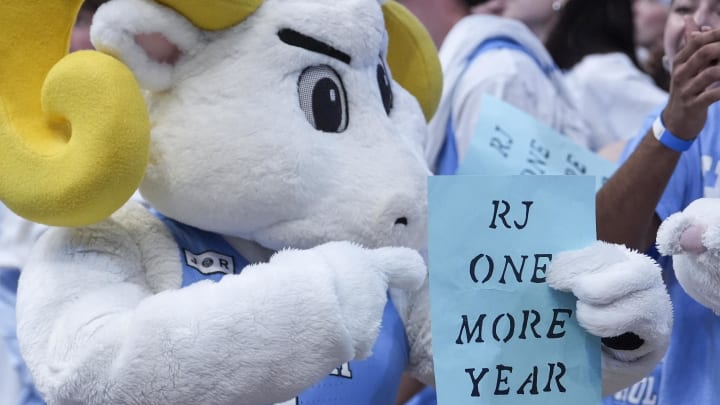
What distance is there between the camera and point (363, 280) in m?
1.14

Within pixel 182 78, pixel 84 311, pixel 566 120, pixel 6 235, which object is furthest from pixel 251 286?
pixel 566 120

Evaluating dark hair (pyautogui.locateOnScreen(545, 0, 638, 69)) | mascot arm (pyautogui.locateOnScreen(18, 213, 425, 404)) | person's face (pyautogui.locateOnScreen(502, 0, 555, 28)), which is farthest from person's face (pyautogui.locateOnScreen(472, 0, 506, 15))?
mascot arm (pyautogui.locateOnScreen(18, 213, 425, 404))

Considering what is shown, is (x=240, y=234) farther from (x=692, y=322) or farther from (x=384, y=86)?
(x=692, y=322)

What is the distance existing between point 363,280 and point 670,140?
599mm

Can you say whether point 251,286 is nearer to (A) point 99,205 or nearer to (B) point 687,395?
(A) point 99,205

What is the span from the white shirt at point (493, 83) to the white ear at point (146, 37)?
3.06 feet

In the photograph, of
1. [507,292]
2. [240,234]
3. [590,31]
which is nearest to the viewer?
[507,292]

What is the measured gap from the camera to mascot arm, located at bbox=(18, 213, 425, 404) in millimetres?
1111

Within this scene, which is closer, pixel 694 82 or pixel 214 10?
pixel 214 10

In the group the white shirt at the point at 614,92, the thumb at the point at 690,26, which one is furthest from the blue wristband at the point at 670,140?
the white shirt at the point at 614,92

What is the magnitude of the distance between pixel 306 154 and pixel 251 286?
206 millimetres

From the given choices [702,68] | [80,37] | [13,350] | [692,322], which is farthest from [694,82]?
[80,37]

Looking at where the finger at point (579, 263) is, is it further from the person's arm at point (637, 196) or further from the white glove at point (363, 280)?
the person's arm at point (637, 196)

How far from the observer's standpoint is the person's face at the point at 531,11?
2568 mm
